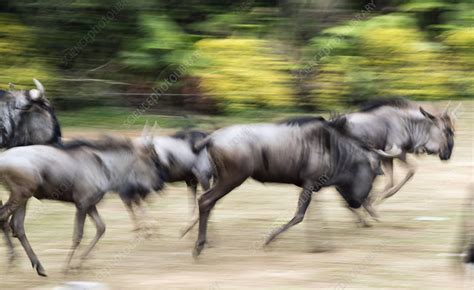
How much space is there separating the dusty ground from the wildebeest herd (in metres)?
0.26

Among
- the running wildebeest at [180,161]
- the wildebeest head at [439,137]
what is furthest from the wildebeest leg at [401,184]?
the running wildebeest at [180,161]

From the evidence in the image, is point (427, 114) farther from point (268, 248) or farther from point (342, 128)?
point (268, 248)

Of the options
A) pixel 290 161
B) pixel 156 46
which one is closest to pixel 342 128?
pixel 290 161

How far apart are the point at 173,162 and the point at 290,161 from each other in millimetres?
1124

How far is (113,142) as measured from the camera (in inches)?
343

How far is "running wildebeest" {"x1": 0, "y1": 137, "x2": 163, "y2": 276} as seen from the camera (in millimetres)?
7980

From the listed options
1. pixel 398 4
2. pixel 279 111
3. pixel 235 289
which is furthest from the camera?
pixel 398 4

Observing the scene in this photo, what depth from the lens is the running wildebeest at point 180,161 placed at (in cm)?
941

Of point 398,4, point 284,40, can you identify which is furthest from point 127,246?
point 398,4

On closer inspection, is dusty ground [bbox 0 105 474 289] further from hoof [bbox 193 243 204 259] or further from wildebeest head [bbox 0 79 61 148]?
wildebeest head [bbox 0 79 61 148]

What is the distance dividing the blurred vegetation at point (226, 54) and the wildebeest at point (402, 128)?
6.60 m

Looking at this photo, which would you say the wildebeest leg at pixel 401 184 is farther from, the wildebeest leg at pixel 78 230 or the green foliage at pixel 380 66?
the green foliage at pixel 380 66

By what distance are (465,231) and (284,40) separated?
34.9ft

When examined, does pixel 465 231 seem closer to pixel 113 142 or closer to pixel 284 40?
pixel 113 142
